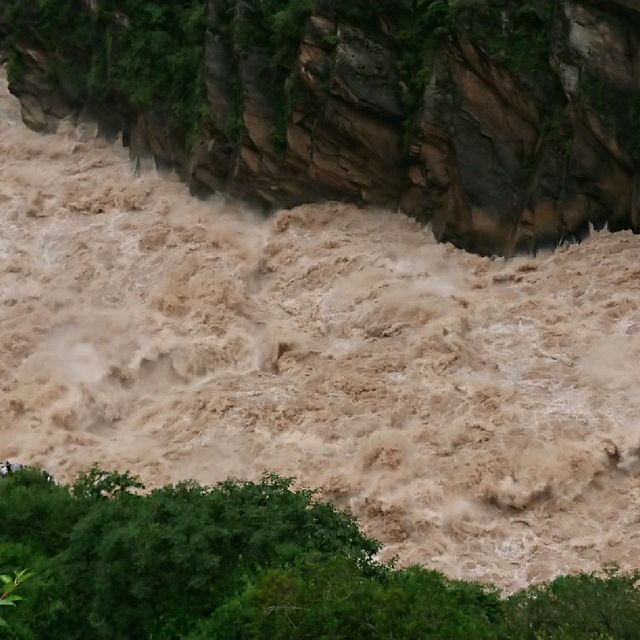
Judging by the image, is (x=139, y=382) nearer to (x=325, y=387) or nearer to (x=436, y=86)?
(x=325, y=387)

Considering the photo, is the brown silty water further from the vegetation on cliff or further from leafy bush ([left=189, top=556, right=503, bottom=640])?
leafy bush ([left=189, top=556, right=503, bottom=640])

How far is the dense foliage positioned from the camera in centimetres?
905

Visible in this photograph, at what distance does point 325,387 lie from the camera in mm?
18156

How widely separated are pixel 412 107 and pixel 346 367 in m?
6.37

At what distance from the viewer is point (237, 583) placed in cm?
1043

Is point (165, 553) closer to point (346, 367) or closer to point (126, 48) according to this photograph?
point (346, 367)

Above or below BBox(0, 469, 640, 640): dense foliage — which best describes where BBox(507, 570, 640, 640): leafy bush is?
above

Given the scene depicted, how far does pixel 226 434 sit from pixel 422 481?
3.75 metres

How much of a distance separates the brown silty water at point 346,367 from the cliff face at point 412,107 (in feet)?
2.50

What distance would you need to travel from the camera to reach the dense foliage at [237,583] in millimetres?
9055

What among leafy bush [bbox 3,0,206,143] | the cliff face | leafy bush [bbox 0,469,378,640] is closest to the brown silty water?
the cliff face

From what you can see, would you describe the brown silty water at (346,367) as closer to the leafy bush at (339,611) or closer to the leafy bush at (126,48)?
the leafy bush at (126,48)

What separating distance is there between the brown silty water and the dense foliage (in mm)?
3757

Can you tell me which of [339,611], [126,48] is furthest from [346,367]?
[126,48]
